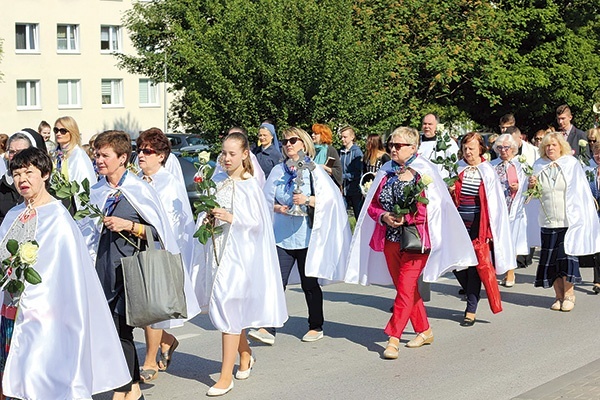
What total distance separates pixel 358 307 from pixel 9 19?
42355 millimetres

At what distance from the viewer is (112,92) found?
5534 cm

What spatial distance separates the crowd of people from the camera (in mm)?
6078

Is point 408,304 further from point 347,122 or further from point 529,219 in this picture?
point 347,122

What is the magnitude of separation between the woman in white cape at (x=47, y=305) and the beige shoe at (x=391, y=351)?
11.4 ft

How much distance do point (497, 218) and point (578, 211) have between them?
1168 mm

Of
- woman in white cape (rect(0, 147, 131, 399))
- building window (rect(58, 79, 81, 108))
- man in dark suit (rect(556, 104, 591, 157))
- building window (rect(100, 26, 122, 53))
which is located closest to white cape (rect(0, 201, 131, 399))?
woman in white cape (rect(0, 147, 131, 399))

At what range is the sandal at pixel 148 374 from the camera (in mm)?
8289

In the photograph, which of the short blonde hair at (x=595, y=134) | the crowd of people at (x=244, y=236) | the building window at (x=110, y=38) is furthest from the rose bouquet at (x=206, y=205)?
the building window at (x=110, y=38)

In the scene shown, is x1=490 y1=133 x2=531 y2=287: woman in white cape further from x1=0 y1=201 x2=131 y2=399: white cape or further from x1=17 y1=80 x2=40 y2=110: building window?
x1=17 y1=80 x2=40 y2=110: building window

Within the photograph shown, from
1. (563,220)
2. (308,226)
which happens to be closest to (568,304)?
(563,220)

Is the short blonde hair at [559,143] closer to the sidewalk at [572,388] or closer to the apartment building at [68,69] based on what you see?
the sidewalk at [572,388]

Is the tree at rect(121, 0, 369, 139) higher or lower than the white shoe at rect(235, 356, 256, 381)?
higher

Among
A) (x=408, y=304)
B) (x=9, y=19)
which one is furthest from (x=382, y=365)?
(x=9, y=19)

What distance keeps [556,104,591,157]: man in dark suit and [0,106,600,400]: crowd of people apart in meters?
2.08
